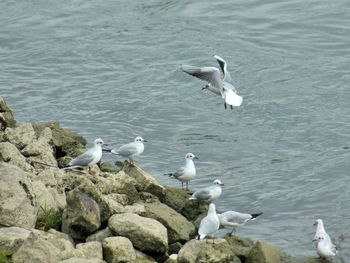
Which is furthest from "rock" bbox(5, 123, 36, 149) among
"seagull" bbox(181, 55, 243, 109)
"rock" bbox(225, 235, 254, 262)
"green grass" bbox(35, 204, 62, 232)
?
"rock" bbox(225, 235, 254, 262)

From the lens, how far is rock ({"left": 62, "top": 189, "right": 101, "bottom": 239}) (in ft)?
34.4

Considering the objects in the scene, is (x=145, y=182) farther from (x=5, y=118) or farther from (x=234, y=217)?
(x=5, y=118)

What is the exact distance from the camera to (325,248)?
1185 cm

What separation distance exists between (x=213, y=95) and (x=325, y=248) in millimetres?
8915

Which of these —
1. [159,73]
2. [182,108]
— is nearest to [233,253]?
[182,108]

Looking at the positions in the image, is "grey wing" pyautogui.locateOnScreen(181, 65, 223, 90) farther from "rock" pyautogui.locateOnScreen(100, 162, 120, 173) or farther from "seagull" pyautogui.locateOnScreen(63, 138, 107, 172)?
"seagull" pyautogui.locateOnScreen(63, 138, 107, 172)

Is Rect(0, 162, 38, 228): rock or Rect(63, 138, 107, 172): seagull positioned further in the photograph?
Rect(63, 138, 107, 172): seagull

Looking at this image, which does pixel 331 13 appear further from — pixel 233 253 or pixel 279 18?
pixel 233 253

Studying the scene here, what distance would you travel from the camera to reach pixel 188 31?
24.3m

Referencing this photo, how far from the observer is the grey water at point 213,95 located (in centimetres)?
1535

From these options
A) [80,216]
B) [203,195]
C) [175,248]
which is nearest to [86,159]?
[203,195]

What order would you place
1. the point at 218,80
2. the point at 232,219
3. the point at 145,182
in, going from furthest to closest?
1. the point at 218,80
2. the point at 145,182
3. the point at 232,219

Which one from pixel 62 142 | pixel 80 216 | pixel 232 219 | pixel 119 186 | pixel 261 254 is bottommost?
pixel 232 219

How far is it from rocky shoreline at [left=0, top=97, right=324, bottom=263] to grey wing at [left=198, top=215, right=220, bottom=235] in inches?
6.7
